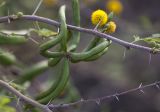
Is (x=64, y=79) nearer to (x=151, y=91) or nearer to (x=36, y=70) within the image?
(x=36, y=70)

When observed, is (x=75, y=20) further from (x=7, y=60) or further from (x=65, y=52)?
(x=7, y=60)

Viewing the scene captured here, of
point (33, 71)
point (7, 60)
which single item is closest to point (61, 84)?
point (7, 60)

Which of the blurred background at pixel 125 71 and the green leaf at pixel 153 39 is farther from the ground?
the green leaf at pixel 153 39

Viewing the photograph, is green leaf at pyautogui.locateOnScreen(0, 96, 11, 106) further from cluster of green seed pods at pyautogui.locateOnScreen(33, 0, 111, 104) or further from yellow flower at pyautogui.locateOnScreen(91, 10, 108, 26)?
yellow flower at pyautogui.locateOnScreen(91, 10, 108, 26)

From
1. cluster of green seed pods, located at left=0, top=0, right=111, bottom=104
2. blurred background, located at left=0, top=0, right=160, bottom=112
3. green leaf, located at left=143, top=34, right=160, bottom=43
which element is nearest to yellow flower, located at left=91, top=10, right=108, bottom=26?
cluster of green seed pods, located at left=0, top=0, right=111, bottom=104

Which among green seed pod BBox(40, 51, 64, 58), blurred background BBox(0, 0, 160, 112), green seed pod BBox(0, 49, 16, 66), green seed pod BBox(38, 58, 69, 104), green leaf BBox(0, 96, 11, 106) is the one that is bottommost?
blurred background BBox(0, 0, 160, 112)

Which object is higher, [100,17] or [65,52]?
[100,17]

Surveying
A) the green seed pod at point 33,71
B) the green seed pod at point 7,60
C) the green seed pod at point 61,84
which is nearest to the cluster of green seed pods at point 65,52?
the green seed pod at point 61,84

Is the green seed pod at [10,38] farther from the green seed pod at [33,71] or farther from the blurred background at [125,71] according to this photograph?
the blurred background at [125,71]
